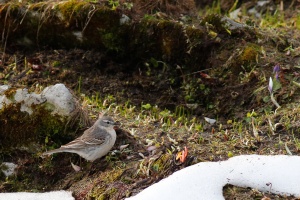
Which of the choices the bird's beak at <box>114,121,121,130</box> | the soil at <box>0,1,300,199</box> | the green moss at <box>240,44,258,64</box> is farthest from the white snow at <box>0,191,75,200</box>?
the green moss at <box>240,44,258,64</box>

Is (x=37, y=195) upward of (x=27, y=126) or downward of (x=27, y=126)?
downward

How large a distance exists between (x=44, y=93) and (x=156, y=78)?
7.09ft

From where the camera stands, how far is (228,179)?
6.15m

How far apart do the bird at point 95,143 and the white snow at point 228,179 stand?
110cm

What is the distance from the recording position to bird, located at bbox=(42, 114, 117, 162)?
703 cm

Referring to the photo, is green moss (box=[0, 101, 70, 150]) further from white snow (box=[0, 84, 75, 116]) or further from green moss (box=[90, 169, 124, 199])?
green moss (box=[90, 169, 124, 199])

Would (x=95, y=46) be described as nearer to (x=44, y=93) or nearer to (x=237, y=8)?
(x=44, y=93)

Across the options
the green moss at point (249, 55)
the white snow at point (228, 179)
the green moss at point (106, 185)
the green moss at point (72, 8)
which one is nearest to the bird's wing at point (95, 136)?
the green moss at point (106, 185)

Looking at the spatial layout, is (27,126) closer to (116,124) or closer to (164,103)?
(116,124)

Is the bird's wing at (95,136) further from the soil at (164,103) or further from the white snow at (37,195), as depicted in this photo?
the white snow at (37,195)

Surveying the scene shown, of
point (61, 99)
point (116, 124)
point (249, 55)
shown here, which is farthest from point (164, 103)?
point (61, 99)

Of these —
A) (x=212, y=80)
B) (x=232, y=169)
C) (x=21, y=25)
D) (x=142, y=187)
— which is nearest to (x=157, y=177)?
(x=142, y=187)

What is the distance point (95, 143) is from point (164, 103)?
2.16 meters

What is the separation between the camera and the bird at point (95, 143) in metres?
7.03
